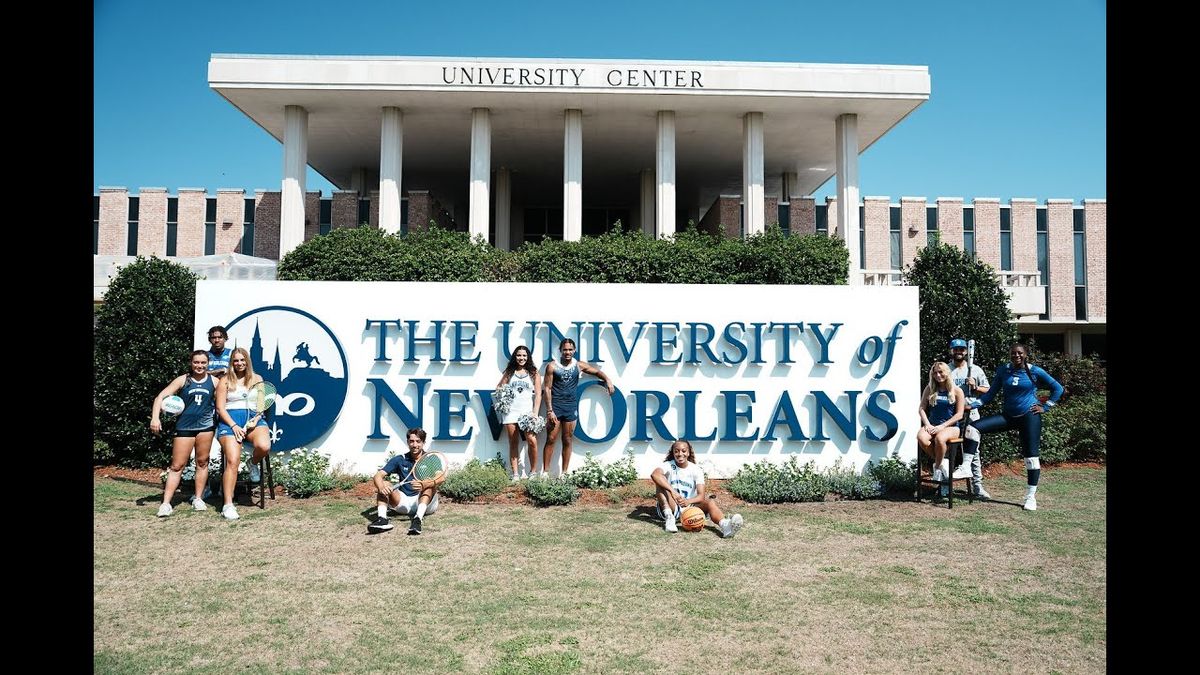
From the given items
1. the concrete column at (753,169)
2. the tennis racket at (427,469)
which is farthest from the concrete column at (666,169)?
the tennis racket at (427,469)

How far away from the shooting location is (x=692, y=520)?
25.5 ft

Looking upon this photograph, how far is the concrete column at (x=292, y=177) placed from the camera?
18.9 meters

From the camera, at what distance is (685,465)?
816 centimetres

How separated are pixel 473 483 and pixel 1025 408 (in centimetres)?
632

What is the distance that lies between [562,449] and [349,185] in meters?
20.3

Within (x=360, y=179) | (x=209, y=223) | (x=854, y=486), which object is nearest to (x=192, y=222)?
(x=209, y=223)

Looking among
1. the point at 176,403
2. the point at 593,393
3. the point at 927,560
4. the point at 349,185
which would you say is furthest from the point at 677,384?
the point at 349,185

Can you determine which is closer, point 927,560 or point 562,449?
point 927,560

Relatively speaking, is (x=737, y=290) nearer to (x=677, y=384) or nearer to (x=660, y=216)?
(x=677, y=384)

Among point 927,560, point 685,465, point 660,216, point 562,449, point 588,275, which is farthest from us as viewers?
point 660,216

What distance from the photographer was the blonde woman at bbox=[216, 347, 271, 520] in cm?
820

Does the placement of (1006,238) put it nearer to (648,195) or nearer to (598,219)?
(598,219)

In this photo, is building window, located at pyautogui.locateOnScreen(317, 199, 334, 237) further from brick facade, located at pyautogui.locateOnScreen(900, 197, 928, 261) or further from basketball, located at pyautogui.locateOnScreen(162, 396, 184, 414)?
brick facade, located at pyautogui.locateOnScreen(900, 197, 928, 261)

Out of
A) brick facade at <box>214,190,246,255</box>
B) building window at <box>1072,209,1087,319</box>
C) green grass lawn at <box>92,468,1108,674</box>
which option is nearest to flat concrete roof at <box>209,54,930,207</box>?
brick facade at <box>214,190,246,255</box>
